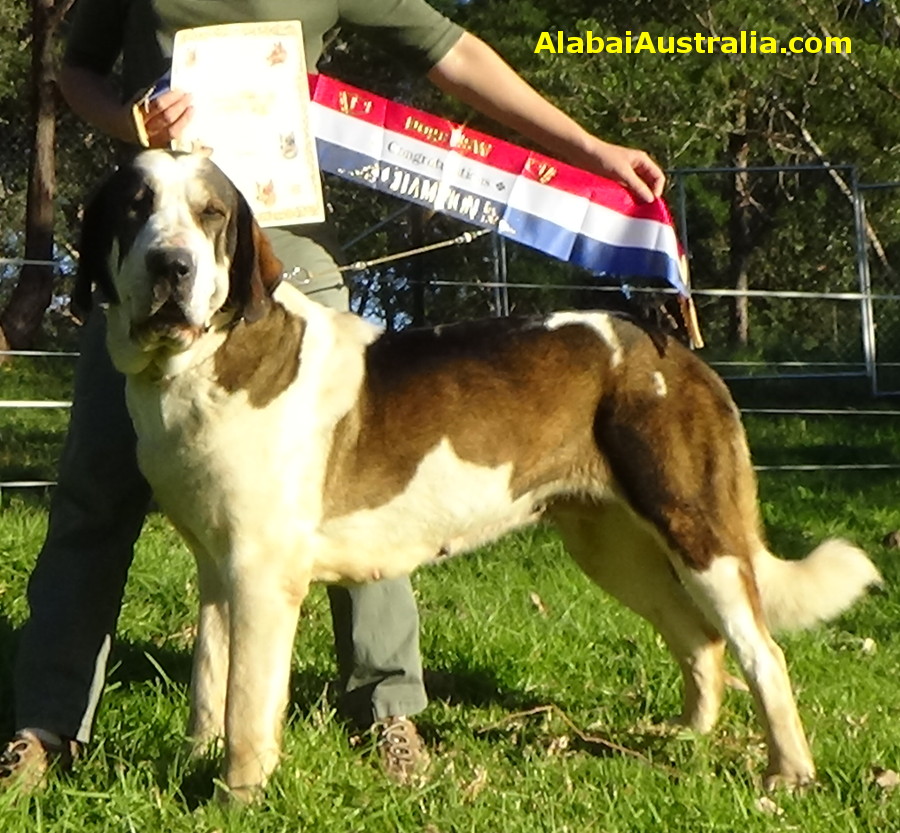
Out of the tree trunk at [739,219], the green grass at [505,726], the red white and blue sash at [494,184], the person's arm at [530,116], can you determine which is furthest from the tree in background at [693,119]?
the person's arm at [530,116]

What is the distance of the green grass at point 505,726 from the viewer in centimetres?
326

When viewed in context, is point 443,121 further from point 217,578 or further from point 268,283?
point 217,578

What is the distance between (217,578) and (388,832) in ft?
2.53

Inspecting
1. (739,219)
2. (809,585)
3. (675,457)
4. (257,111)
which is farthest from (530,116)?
(739,219)

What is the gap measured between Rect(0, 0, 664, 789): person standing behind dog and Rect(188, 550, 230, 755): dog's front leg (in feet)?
1.09

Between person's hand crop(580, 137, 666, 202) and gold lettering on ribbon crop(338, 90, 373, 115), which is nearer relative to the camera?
person's hand crop(580, 137, 666, 202)

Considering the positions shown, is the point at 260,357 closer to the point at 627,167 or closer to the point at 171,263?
the point at 171,263

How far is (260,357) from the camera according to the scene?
333 centimetres

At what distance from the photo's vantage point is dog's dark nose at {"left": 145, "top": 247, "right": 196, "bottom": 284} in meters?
2.96

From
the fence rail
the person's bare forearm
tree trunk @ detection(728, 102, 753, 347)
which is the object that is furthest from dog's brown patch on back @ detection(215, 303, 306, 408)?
tree trunk @ detection(728, 102, 753, 347)

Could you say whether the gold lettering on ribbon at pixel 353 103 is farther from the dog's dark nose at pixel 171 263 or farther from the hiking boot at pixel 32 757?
the hiking boot at pixel 32 757

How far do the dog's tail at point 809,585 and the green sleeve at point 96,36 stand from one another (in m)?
2.22

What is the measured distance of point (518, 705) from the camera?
4465 mm

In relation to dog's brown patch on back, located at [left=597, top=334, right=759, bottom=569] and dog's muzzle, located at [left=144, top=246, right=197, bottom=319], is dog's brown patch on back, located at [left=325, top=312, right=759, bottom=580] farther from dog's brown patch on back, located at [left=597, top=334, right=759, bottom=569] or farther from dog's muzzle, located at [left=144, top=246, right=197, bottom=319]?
dog's muzzle, located at [left=144, top=246, right=197, bottom=319]
